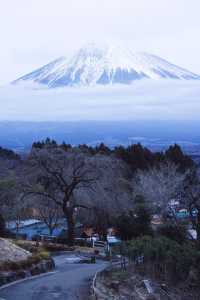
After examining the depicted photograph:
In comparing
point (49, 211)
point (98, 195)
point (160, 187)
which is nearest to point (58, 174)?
point (98, 195)

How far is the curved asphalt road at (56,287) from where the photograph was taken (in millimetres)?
12859

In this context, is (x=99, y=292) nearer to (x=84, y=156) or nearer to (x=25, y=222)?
(x=84, y=156)

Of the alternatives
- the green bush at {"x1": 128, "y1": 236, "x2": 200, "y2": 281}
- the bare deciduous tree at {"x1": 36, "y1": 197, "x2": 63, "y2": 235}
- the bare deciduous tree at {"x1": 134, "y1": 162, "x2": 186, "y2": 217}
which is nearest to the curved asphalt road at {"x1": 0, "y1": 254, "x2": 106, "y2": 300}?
the green bush at {"x1": 128, "y1": 236, "x2": 200, "y2": 281}

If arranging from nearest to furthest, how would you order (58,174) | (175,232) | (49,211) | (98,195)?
(175,232)
(58,174)
(98,195)
(49,211)

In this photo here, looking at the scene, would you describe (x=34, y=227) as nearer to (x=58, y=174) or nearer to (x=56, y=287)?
(x=58, y=174)

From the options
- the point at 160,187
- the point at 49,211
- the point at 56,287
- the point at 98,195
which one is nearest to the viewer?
the point at 56,287

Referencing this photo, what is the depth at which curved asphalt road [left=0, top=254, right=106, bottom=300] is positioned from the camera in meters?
12.9

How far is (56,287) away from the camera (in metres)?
14.0

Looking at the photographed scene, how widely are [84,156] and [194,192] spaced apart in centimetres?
515

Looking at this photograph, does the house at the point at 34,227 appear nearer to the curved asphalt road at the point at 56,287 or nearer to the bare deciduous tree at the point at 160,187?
the bare deciduous tree at the point at 160,187

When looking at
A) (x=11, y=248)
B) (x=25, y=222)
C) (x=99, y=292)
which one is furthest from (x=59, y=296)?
(x=25, y=222)

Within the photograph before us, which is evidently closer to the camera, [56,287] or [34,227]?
[56,287]

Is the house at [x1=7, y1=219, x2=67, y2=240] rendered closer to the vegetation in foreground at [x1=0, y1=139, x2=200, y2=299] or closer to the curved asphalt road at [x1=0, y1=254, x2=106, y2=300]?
the vegetation in foreground at [x1=0, y1=139, x2=200, y2=299]

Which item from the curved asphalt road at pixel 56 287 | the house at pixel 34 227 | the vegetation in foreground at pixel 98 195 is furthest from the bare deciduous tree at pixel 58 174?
the house at pixel 34 227
